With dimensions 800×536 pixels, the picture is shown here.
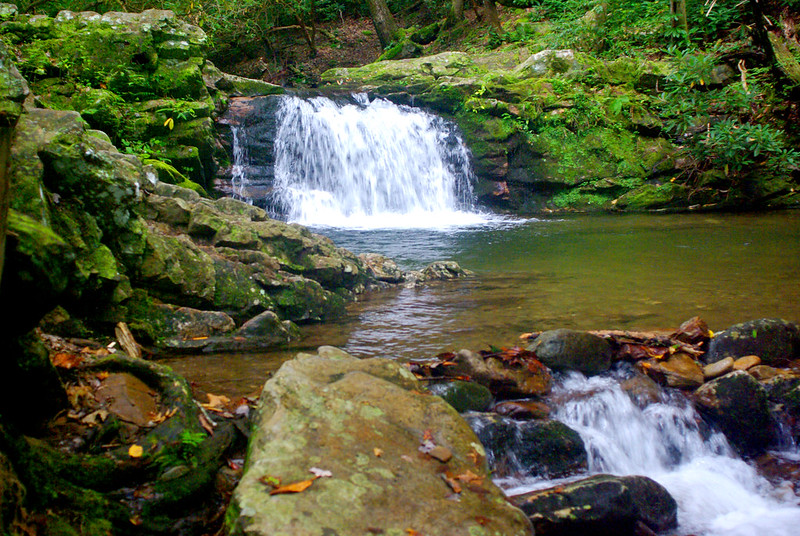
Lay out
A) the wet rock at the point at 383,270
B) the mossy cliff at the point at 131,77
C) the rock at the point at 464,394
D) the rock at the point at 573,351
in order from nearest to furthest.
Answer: the rock at the point at 464,394 < the rock at the point at 573,351 < the wet rock at the point at 383,270 < the mossy cliff at the point at 131,77

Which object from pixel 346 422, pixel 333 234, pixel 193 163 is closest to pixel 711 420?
pixel 346 422

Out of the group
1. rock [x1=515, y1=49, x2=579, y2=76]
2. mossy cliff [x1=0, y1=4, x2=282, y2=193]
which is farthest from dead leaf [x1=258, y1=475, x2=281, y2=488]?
rock [x1=515, y1=49, x2=579, y2=76]

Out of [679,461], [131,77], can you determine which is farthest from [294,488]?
[131,77]

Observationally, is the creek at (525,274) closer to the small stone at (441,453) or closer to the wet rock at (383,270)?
the wet rock at (383,270)

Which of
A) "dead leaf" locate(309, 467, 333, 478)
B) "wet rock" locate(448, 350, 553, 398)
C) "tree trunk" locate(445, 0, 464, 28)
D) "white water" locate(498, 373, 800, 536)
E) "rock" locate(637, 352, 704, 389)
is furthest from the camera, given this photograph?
"tree trunk" locate(445, 0, 464, 28)

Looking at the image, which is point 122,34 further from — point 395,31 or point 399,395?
point 395,31

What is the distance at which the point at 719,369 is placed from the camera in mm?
3869

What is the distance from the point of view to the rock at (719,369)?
3.86 meters

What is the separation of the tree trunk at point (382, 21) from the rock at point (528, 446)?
21.8 metres

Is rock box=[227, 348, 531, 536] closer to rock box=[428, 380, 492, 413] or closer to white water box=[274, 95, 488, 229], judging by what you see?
rock box=[428, 380, 492, 413]

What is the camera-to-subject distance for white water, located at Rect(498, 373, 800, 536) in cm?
293

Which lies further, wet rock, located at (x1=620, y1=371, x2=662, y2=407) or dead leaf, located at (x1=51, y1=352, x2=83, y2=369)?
wet rock, located at (x1=620, y1=371, x2=662, y2=407)

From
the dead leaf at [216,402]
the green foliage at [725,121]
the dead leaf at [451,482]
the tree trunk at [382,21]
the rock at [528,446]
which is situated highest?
the tree trunk at [382,21]

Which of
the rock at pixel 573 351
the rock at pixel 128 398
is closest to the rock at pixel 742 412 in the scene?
the rock at pixel 573 351
